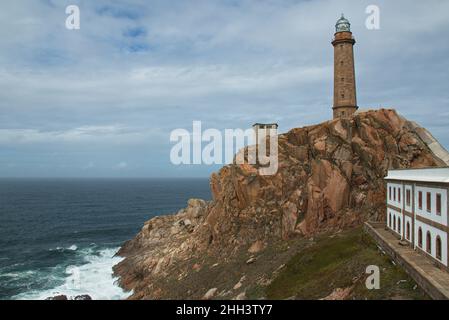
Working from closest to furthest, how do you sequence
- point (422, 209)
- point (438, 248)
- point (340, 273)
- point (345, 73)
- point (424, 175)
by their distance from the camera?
1. point (438, 248)
2. point (340, 273)
3. point (422, 209)
4. point (424, 175)
5. point (345, 73)

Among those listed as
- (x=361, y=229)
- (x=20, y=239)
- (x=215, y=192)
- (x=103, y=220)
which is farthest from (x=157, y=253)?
(x=103, y=220)

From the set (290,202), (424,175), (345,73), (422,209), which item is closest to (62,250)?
(290,202)

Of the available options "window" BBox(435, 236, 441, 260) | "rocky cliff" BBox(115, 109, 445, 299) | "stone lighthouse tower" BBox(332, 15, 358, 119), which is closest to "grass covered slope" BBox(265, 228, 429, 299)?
"window" BBox(435, 236, 441, 260)

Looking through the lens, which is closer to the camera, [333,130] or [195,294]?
[195,294]

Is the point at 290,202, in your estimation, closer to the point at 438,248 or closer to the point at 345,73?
the point at 438,248

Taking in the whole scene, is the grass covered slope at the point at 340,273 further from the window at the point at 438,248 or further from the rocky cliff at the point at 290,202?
the rocky cliff at the point at 290,202
